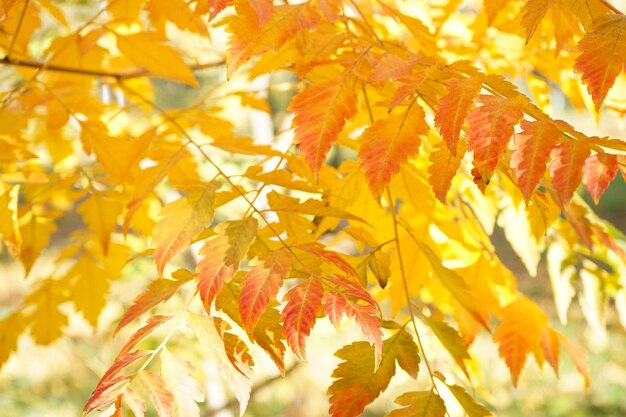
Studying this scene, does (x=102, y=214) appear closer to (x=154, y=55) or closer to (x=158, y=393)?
(x=154, y=55)

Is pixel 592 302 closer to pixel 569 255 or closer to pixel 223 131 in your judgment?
pixel 569 255

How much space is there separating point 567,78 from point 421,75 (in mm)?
596

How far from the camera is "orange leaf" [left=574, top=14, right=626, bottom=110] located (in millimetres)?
572

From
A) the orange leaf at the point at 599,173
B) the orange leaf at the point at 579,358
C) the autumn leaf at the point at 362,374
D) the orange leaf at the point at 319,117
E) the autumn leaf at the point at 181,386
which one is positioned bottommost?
the orange leaf at the point at 579,358

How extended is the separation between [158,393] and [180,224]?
17 centimetres

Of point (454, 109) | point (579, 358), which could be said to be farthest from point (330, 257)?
point (579, 358)

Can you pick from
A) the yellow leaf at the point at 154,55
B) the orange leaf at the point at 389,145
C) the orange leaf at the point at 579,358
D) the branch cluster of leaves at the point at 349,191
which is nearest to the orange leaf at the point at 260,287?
the branch cluster of leaves at the point at 349,191

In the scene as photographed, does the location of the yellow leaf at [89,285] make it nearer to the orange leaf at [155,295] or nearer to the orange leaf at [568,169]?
the orange leaf at [155,295]

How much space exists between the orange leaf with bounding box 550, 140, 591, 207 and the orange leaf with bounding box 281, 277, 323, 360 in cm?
22

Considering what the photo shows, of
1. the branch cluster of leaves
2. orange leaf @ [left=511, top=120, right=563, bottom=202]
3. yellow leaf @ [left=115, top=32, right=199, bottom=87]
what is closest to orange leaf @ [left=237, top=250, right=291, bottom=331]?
the branch cluster of leaves

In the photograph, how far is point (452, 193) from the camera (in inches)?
41.7

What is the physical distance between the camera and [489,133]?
553mm

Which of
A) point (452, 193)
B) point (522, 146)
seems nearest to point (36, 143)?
point (452, 193)

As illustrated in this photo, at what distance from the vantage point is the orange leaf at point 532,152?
55 centimetres
